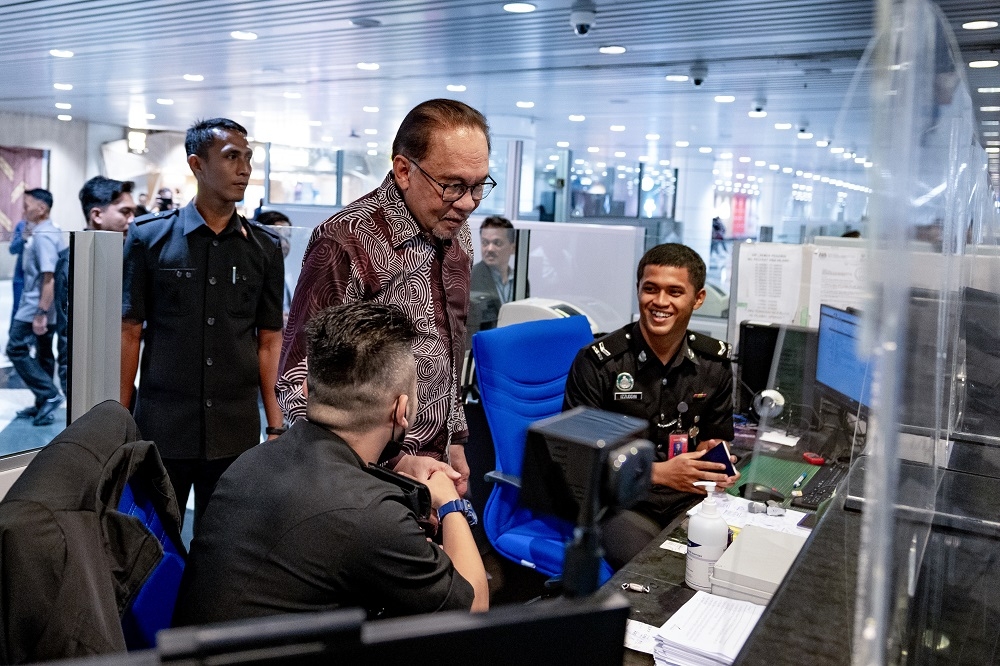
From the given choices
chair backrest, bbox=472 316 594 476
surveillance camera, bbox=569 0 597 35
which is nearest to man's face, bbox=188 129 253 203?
chair backrest, bbox=472 316 594 476

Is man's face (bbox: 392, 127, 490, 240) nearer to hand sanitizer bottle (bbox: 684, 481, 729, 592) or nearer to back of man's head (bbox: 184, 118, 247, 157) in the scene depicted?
hand sanitizer bottle (bbox: 684, 481, 729, 592)

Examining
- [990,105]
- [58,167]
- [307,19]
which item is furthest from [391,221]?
[58,167]

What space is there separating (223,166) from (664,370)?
1.41 meters

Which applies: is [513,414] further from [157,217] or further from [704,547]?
[157,217]

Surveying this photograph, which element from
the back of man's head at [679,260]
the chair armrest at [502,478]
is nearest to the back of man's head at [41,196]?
the chair armrest at [502,478]

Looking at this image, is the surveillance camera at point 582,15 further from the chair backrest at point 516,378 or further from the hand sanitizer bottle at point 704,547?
the hand sanitizer bottle at point 704,547

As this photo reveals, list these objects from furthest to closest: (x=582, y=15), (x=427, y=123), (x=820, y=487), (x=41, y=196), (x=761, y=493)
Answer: (x=41, y=196)
(x=582, y=15)
(x=820, y=487)
(x=761, y=493)
(x=427, y=123)

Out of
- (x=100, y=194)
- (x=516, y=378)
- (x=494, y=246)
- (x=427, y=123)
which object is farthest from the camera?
(x=494, y=246)

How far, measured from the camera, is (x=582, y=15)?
5.68 meters

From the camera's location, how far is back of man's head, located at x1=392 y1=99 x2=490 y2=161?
1.61 metres

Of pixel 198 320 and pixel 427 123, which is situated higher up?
pixel 427 123


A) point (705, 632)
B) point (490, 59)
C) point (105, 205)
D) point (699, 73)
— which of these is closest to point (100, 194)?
point (105, 205)

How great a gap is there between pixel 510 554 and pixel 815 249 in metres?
1.69

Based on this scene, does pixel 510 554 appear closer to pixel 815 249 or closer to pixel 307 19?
pixel 815 249
